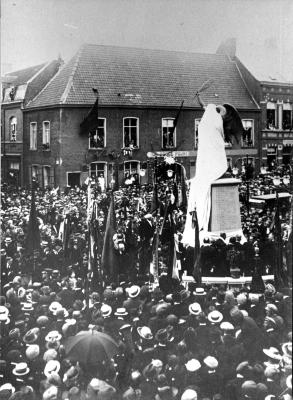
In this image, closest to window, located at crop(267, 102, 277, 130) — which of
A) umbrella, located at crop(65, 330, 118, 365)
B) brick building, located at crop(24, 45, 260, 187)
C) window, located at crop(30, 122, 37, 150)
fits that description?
brick building, located at crop(24, 45, 260, 187)

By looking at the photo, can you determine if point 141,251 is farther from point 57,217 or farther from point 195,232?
point 57,217

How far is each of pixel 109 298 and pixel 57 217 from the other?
4.66ft

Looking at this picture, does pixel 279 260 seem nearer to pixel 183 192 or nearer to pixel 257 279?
pixel 257 279

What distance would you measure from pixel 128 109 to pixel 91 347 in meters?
3.26

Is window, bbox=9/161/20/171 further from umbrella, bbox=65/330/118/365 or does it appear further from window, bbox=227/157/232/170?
window, bbox=227/157/232/170

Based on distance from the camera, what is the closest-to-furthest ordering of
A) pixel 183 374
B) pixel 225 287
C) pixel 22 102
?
pixel 183 374, pixel 225 287, pixel 22 102

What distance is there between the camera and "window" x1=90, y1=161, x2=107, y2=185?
722cm

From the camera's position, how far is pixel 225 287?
686 centimetres

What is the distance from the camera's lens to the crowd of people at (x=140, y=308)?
637 cm

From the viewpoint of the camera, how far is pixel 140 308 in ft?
22.3

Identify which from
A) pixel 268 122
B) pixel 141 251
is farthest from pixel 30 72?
pixel 268 122

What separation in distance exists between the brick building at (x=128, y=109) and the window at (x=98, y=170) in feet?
0.05

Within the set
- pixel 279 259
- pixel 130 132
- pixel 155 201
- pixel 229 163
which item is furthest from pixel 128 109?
pixel 279 259

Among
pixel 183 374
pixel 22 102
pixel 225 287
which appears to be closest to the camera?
pixel 183 374
